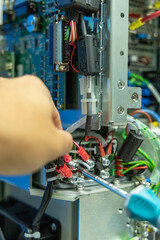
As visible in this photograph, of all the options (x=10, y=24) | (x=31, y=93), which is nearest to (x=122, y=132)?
(x=31, y=93)

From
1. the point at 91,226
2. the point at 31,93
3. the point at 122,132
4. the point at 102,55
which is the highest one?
the point at 102,55

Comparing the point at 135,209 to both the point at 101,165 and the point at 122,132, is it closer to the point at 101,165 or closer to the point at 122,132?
the point at 101,165

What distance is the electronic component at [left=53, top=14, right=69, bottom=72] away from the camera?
1.01 m

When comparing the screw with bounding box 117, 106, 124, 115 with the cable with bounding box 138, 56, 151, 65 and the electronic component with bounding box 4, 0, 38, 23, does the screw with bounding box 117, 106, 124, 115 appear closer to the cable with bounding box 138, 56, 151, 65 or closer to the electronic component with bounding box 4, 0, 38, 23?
the electronic component with bounding box 4, 0, 38, 23

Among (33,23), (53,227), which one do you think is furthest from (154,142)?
(33,23)

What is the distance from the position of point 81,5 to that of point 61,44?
16cm

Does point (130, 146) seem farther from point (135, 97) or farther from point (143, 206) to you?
point (143, 206)

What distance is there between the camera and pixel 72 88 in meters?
1.08

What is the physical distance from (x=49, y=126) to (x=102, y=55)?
0.43 metres

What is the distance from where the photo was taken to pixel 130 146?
40.3 inches

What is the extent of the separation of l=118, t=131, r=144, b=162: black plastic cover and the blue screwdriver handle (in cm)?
35

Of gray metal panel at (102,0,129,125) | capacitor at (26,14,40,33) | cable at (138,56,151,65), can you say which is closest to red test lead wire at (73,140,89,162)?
gray metal panel at (102,0,129,125)

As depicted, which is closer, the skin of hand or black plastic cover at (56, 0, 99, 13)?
the skin of hand

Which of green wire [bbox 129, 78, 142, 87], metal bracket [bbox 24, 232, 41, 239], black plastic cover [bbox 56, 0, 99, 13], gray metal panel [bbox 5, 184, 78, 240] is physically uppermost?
black plastic cover [bbox 56, 0, 99, 13]
